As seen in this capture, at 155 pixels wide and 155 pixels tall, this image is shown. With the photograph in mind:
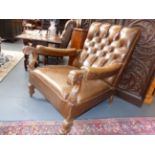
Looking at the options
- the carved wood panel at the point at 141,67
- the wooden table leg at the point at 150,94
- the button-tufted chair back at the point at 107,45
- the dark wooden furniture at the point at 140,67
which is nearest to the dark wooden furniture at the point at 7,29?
the dark wooden furniture at the point at 140,67

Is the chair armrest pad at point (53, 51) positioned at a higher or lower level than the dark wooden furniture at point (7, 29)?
higher

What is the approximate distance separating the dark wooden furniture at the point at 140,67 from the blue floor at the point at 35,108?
5.4 inches

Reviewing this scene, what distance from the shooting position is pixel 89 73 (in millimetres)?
1305

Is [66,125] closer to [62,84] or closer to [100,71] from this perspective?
[62,84]

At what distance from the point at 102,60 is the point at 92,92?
48cm

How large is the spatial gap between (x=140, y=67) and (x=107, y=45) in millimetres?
521

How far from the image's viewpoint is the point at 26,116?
5.81ft

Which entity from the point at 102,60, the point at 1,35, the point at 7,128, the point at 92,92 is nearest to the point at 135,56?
Result: the point at 102,60

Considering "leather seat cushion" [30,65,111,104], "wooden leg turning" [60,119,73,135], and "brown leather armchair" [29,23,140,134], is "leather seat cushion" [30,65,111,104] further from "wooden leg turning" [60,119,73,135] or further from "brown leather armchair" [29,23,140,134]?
"wooden leg turning" [60,119,73,135]

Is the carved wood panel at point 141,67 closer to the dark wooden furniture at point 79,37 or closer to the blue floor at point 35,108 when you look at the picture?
the blue floor at point 35,108

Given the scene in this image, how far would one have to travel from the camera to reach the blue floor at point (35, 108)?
1799 millimetres

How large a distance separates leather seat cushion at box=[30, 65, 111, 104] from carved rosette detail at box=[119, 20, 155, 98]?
557mm

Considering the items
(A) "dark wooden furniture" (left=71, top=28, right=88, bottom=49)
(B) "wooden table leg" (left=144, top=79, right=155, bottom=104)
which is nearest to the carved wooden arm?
(A) "dark wooden furniture" (left=71, top=28, right=88, bottom=49)
